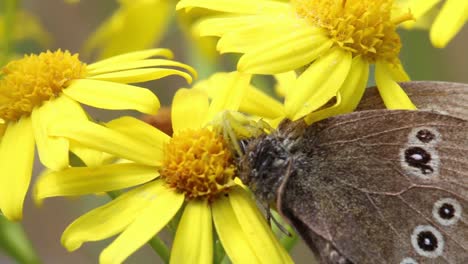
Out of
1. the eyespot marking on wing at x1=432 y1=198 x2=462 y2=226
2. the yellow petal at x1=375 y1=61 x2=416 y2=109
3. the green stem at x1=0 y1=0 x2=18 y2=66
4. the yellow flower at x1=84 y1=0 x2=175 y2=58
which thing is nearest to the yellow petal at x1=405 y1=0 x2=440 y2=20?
the yellow petal at x1=375 y1=61 x2=416 y2=109

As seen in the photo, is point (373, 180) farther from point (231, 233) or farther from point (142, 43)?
point (142, 43)

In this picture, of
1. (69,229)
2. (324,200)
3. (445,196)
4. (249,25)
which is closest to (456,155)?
(445,196)

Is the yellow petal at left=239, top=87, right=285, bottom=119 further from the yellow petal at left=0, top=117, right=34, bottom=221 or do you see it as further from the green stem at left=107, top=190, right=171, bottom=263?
the yellow petal at left=0, top=117, right=34, bottom=221

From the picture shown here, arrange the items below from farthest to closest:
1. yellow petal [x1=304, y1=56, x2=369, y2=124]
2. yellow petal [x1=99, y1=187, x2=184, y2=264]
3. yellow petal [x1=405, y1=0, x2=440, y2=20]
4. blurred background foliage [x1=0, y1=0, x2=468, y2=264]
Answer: blurred background foliage [x1=0, y1=0, x2=468, y2=264]
yellow petal [x1=405, y1=0, x2=440, y2=20]
yellow petal [x1=304, y1=56, x2=369, y2=124]
yellow petal [x1=99, y1=187, x2=184, y2=264]

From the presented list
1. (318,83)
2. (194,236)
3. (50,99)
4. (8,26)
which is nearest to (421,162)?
(318,83)

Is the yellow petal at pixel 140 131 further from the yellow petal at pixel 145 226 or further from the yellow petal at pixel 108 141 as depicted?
the yellow petal at pixel 145 226

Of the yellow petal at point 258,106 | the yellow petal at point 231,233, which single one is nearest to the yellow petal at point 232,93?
the yellow petal at point 258,106
